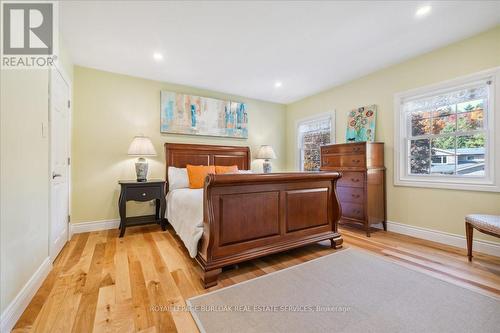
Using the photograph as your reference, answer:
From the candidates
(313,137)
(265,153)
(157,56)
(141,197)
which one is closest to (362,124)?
(313,137)

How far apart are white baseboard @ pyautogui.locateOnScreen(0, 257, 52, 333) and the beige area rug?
1057 mm

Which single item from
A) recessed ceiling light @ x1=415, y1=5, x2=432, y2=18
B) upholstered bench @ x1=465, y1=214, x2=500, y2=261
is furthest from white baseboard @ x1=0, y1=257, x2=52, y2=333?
recessed ceiling light @ x1=415, y1=5, x2=432, y2=18

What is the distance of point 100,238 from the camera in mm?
2949

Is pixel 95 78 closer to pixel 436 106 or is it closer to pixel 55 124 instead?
pixel 55 124

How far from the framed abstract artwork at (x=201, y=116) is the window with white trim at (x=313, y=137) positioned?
1.37 m

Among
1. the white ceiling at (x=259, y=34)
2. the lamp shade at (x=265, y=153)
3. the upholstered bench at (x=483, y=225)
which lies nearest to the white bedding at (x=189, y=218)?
the white ceiling at (x=259, y=34)

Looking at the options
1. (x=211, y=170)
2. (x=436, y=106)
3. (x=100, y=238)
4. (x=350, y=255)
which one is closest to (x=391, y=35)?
(x=436, y=106)

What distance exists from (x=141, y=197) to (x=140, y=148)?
2.46 feet

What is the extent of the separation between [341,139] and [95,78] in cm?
429

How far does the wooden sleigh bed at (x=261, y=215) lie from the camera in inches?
72.3

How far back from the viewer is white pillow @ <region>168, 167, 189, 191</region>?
3.54 m

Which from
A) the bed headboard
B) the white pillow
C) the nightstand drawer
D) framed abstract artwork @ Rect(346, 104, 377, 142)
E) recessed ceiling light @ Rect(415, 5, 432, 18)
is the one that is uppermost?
recessed ceiling light @ Rect(415, 5, 432, 18)

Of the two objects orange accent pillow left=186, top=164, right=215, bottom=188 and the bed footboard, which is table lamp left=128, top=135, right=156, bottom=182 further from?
the bed footboard

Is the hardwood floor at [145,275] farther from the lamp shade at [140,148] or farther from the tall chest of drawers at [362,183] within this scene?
the lamp shade at [140,148]
